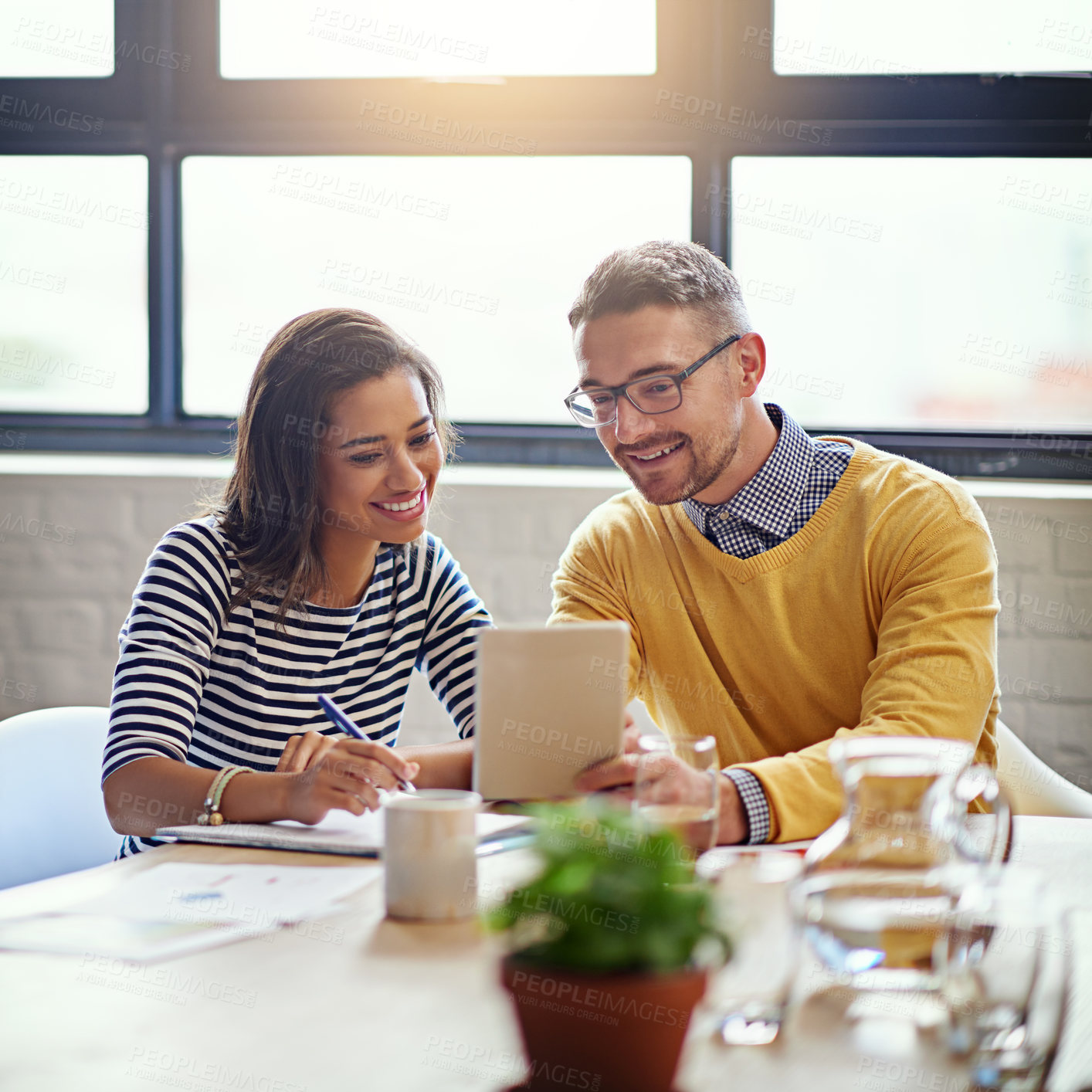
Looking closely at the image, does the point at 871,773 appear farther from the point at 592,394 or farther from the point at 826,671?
the point at 592,394

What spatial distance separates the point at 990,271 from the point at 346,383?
4.97 feet

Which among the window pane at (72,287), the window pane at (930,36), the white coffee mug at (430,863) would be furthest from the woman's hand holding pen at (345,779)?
the window pane at (930,36)

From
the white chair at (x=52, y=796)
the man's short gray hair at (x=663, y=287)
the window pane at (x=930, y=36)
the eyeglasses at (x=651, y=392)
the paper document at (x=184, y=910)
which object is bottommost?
the white chair at (x=52, y=796)

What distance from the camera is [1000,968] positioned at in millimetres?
536

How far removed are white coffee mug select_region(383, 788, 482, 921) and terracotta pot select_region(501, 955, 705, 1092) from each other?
0.32m

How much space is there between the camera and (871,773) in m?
0.67

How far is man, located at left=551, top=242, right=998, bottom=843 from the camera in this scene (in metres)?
1.49

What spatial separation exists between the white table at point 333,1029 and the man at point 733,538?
Result: 770 mm

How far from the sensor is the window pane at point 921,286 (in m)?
2.41

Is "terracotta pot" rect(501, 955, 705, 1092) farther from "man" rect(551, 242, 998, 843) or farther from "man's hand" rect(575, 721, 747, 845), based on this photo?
"man" rect(551, 242, 998, 843)

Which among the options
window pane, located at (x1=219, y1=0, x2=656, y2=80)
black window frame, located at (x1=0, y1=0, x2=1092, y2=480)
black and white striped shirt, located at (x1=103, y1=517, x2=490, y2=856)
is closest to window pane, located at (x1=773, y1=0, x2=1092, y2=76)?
black window frame, located at (x1=0, y1=0, x2=1092, y2=480)

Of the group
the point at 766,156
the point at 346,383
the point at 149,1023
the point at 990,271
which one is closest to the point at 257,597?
the point at 346,383

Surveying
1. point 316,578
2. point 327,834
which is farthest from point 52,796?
point 327,834

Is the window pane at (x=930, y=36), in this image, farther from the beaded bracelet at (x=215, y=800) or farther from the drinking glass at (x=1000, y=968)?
the drinking glass at (x=1000, y=968)
